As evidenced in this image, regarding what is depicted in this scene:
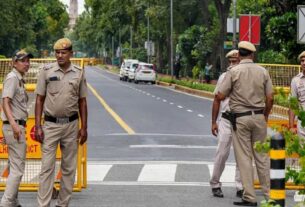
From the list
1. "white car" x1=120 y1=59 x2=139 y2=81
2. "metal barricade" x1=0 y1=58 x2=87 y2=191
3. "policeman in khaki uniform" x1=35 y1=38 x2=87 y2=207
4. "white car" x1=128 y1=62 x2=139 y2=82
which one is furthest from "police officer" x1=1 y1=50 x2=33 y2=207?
"white car" x1=120 y1=59 x2=139 y2=81

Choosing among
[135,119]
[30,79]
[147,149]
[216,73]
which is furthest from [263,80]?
[216,73]

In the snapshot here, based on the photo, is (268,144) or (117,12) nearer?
(268,144)

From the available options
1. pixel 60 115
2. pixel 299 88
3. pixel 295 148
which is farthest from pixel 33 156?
pixel 295 148

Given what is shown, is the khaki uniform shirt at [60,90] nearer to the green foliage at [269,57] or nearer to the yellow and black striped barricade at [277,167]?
the yellow and black striped barricade at [277,167]

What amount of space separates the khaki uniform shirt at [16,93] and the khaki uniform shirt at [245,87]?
2.35m

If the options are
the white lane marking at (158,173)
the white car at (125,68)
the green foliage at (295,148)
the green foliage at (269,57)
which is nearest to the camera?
the green foliage at (295,148)

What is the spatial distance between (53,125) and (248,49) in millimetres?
2598

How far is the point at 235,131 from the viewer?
10.9 m

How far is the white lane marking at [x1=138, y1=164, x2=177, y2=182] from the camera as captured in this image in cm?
1325

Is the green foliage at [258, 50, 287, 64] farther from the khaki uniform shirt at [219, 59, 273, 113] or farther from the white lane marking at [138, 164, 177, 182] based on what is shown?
the khaki uniform shirt at [219, 59, 273, 113]

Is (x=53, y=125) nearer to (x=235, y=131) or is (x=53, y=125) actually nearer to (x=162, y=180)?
(x=235, y=131)

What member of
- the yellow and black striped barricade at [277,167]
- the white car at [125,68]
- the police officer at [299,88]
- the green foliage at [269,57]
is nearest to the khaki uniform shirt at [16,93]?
the police officer at [299,88]

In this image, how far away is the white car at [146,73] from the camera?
6792 centimetres

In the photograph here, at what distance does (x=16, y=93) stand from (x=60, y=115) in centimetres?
73
